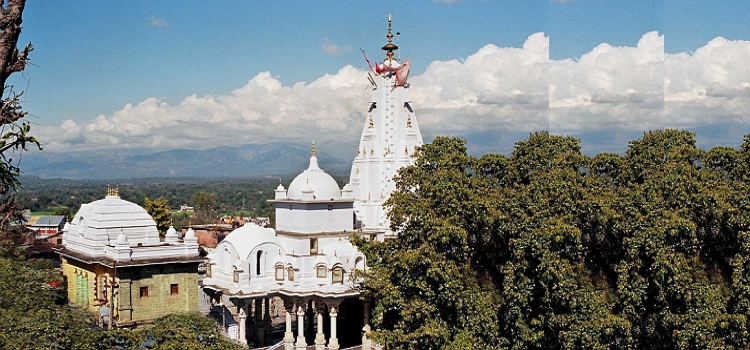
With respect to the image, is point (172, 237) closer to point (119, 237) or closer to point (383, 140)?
point (119, 237)

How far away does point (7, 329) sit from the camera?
1225cm

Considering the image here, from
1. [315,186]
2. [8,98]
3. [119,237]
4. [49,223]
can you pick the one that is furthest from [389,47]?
[49,223]

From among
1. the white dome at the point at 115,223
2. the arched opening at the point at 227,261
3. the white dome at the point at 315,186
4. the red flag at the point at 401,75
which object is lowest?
the arched opening at the point at 227,261

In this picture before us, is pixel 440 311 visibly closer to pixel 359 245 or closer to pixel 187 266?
pixel 359 245

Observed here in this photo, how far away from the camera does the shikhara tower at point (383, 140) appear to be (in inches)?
1217

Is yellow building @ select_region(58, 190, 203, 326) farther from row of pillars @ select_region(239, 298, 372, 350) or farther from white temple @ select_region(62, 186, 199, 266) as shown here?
row of pillars @ select_region(239, 298, 372, 350)

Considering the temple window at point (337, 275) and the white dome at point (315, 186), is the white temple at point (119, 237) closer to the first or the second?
the white dome at point (315, 186)

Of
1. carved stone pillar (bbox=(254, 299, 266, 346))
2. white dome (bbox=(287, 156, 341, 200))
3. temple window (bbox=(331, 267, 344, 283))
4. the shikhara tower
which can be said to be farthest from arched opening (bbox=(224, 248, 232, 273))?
the shikhara tower

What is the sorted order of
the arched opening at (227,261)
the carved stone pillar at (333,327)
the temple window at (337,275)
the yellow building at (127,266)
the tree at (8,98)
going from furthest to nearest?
the arched opening at (227,261) → the temple window at (337,275) → the carved stone pillar at (333,327) → the yellow building at (127,266) → the tree at (8,98)

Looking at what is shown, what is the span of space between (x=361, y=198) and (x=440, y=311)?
37.6 feet

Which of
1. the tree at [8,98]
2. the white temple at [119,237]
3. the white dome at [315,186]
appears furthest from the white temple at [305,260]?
the tree at [8,98]

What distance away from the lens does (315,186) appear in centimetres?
2717

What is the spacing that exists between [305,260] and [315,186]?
10.4 feet

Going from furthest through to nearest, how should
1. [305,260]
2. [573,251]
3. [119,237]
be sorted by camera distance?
[305,260] → [119,237] → [573,251]
